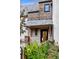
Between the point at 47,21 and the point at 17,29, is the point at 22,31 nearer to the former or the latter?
the point at 17,29

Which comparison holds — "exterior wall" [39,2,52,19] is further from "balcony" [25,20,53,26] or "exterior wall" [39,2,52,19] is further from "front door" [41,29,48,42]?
"front door" [41,29,48,42]

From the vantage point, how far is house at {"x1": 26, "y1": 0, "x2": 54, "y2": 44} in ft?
7.02

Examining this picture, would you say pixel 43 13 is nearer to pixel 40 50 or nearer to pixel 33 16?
pixel 33 16

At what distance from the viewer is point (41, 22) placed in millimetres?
2158

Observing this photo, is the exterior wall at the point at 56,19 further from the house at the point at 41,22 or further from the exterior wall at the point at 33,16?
the exterior wall at the point at 33,16

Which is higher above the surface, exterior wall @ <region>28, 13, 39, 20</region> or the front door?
exterior wall @ <region>28, 13, 39, 20</region>

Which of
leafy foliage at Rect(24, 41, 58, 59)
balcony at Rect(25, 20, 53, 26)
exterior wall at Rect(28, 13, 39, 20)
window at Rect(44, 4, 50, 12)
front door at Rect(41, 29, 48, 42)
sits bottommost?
leafy foliage at Rect(24, 41, 58, 59)

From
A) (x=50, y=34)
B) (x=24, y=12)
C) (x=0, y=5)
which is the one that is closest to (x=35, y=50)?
(x=50, y=34)

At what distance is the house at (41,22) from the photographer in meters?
2.14

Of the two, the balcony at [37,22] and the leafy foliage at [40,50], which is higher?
the balcony at [37,22]

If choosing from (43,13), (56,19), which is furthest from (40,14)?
(56,19)

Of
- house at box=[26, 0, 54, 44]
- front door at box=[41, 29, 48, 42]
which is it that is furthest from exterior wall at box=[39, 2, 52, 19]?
front door at box=[41, 29, 48, 42]

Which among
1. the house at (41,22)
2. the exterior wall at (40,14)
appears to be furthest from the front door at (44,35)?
the exterior wall at (40,14)

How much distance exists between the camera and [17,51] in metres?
1.92
